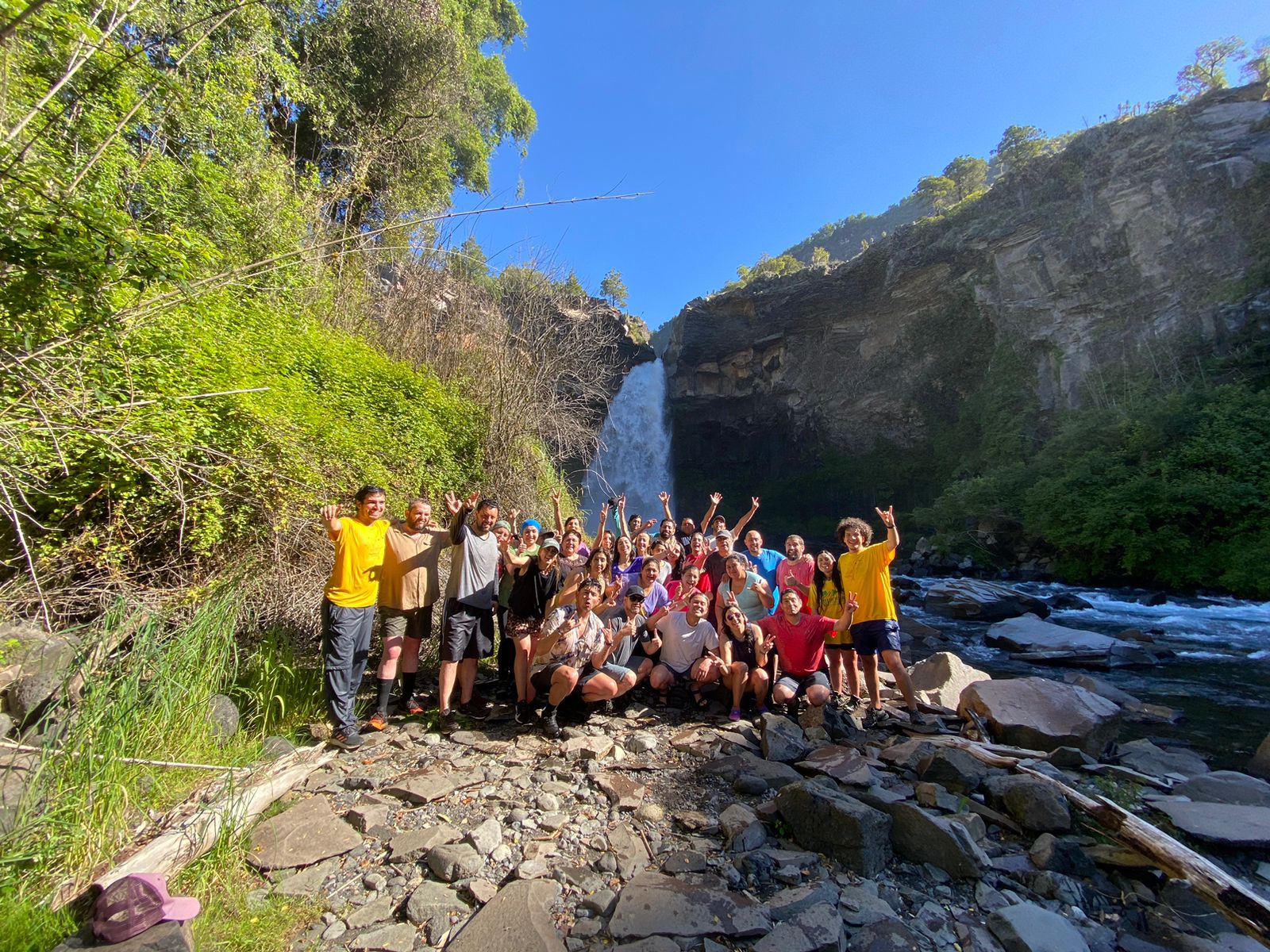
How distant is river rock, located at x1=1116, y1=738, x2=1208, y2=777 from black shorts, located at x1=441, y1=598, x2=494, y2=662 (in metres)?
4.91

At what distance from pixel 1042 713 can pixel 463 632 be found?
458 centimetres

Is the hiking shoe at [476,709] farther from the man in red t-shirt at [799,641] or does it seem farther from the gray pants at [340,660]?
the man in red t-shirt at [799,641]

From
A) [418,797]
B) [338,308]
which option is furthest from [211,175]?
[418,797]

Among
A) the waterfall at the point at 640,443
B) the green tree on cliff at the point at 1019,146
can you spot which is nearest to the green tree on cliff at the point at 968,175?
the green tree on cliff at the point at 1019,146

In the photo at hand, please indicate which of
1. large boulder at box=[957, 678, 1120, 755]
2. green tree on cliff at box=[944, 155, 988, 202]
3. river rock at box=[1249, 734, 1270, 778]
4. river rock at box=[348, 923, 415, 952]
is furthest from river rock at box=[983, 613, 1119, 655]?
green tree on cliff at box=[944, 155, 988, 202]

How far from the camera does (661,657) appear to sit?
14.4 feet

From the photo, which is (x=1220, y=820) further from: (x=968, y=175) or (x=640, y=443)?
(x=968, y=175)

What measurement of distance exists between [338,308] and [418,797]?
586 centimetres

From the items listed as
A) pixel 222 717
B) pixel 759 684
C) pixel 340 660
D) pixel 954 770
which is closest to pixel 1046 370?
pixel 759 684

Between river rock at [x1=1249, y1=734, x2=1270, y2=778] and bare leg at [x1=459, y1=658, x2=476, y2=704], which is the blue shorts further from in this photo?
bare leg at [x1=459, y1=658, x2=476, y2=704]

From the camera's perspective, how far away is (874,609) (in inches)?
170

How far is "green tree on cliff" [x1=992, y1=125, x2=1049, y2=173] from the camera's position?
24.4 m

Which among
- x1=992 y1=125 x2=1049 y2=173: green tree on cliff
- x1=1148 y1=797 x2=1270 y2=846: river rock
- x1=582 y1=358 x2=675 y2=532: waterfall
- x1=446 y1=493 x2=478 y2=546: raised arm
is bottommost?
x1=1148 y1=797 x2=1270 y2=846: river rock

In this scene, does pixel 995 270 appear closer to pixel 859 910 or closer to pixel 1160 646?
pixel 1160 646
